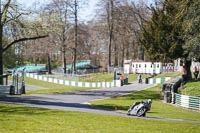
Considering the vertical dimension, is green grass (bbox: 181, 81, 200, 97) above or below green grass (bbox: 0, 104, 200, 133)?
above

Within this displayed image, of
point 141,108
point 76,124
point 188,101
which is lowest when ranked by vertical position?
point 188,101

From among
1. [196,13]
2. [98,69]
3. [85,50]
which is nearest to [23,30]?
[196,13]

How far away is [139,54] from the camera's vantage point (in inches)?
3893

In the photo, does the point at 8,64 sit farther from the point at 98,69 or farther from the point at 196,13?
the point at 196,13

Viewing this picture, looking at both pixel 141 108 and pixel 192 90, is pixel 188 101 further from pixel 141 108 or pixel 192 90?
pixel 141 108

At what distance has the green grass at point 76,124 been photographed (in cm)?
1617

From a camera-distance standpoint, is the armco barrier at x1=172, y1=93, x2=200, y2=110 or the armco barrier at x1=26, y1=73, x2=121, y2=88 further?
the armco barrier at x1=26, y1=73, x2=121, y2=88

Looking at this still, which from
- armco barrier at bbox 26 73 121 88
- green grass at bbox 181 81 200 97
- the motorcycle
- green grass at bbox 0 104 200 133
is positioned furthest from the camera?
armco barrier at bbox 26 73 121 88

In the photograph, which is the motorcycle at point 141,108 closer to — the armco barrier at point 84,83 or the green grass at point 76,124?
the green grass at point 76,124

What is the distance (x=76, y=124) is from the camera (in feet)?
58.7

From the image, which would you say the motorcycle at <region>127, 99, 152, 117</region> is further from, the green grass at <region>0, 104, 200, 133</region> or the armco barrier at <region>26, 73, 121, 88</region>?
the armco barrier at <region>26, 73, 121, 88</region>

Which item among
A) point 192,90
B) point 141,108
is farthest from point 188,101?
point 141,108

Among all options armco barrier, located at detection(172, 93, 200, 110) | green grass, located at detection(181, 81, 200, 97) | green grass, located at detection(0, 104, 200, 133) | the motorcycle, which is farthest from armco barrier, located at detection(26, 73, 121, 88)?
green grass, located at detection(0, 104, 200, 133)

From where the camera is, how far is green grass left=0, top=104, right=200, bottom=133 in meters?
16.2
